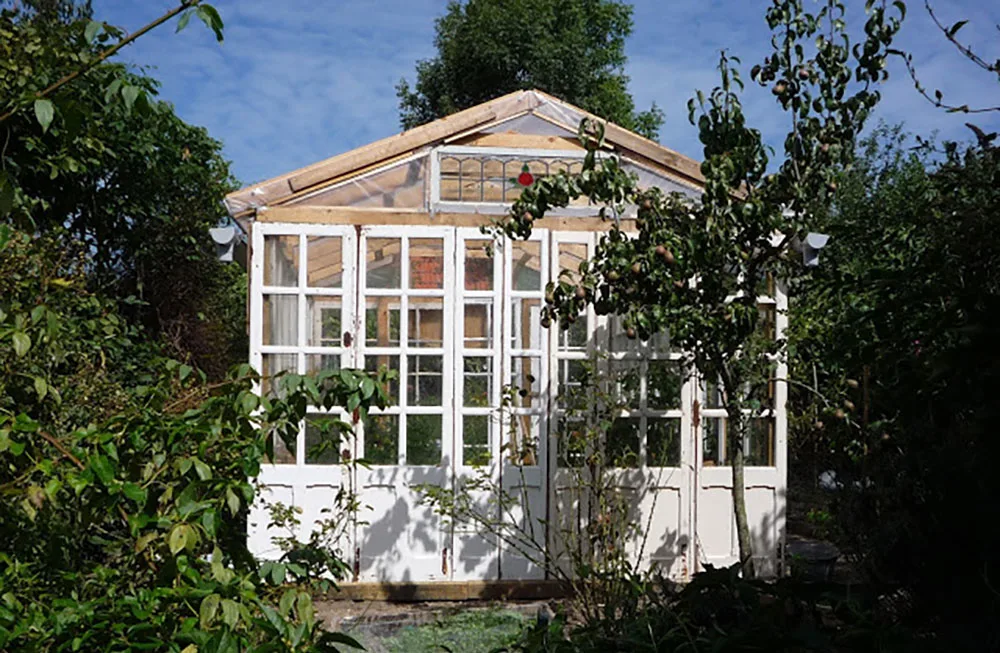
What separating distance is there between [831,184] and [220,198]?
714 cm

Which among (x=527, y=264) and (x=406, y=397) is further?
(x=527, y=264)

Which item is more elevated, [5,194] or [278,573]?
[5,194]

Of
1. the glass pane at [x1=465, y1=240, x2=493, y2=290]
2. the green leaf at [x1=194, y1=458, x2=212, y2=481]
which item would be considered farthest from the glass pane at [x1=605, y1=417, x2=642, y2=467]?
the green leaf at [x1=194, y1=458, x2=212, y2=481]

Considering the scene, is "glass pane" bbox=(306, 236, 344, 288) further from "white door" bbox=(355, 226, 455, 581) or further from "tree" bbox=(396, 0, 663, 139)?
"tree" bbox=(396, 0, 663, 139)

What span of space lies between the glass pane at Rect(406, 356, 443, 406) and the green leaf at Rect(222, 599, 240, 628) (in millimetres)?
4440

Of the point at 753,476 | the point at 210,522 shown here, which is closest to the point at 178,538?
the point at 210,522

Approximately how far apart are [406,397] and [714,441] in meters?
2.11

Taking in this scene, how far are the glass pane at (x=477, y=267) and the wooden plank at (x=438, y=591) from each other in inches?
76.3

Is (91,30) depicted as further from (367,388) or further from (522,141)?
(522,141)

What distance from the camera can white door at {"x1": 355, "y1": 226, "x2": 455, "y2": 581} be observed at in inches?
247

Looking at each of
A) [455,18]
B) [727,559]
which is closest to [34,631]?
[727,559]

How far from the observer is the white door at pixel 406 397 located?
6.28m

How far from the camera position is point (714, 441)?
661 cm

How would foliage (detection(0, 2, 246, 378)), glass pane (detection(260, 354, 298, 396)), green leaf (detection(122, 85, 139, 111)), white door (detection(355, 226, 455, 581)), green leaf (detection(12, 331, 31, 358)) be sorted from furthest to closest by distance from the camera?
1. foliage (detection(0, 2, 246, 378))
2. glass pane (detection(260, 354, 298, 396))
3. white door (detection(355, 226, 455, 581))
4. green leaf (detection(12, 331, 31, 358))
5. green leaf (detection(122, 85, 139, 111))
